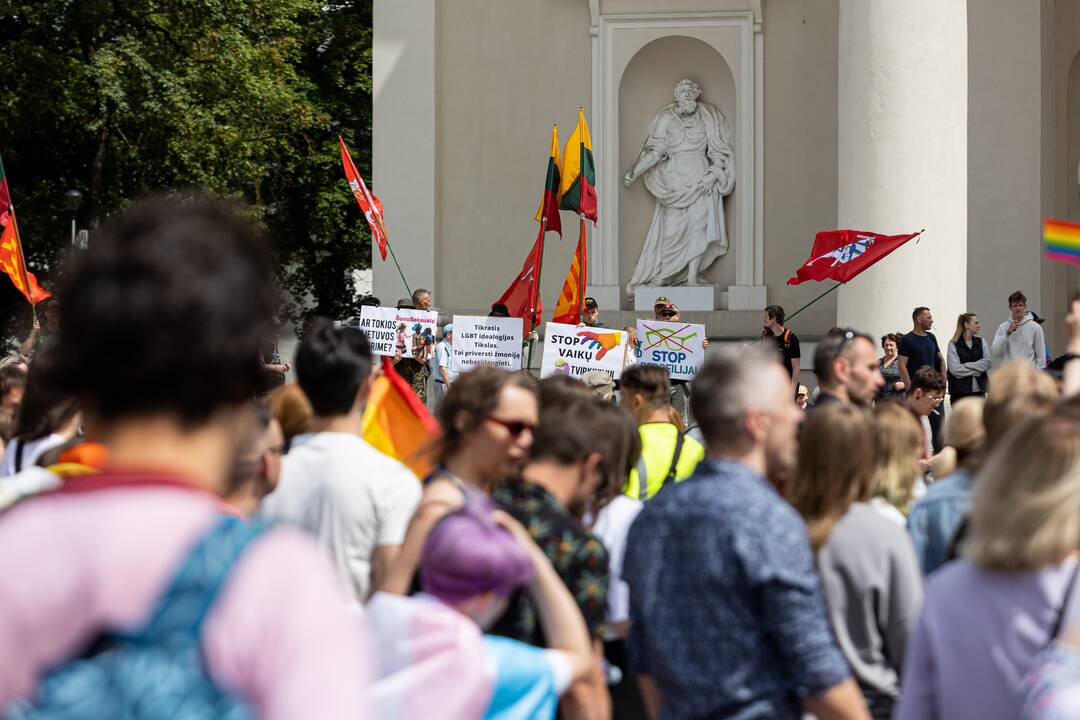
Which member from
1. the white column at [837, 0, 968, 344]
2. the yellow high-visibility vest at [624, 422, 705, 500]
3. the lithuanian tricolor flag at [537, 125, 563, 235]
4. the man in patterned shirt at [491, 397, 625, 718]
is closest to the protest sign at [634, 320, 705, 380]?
the lithuanian tricolor flag at [537, 125, 563, 235]

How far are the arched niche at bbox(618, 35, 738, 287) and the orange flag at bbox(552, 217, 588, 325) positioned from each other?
4942 mm

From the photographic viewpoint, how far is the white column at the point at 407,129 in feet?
64.0

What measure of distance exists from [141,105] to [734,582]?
23.1 metres

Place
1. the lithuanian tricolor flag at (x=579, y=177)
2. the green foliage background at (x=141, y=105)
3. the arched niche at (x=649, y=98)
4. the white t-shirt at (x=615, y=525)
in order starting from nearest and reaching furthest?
the white t-shirt at (x=615, y=525) < the lithuanian tricolor flag at (x=579, y=177) < the arched niche at (x=649, y=98) < the green foliage background at (x=141, y=105)

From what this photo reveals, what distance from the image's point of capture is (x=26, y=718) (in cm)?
169

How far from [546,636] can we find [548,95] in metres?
16.5

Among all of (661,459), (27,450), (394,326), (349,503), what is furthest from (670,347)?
(349,503)

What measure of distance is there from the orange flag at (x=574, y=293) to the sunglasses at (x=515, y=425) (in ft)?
32.8

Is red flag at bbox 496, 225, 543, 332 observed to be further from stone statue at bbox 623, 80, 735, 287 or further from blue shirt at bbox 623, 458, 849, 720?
blue shirt at bbox 623, 458, 849, 720

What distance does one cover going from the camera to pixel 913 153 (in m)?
14.8

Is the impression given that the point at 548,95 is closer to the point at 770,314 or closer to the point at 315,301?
the point at 770,314

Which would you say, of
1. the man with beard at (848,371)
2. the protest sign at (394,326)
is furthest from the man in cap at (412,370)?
the man with beard at (848,371)

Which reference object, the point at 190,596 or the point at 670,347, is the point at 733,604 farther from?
the point at 670,347

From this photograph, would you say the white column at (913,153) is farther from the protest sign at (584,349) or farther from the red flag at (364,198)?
the red flag at (364,198)
